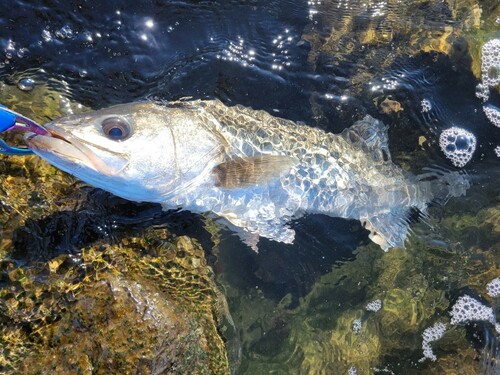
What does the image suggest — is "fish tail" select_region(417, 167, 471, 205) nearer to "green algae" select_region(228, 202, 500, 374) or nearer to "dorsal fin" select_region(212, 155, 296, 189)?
"green algae" select_region(228, 202, 500, 374)

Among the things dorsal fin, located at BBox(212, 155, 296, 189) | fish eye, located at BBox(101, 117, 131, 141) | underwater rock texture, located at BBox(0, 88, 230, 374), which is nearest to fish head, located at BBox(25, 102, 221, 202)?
fish eye, located at BBox(101, 117, 131, 141)

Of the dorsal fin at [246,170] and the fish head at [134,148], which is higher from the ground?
the fish head at [134,148]

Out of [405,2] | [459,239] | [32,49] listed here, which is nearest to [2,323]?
[32,49]

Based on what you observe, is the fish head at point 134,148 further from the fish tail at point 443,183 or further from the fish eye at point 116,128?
the fish tail at point 443,183

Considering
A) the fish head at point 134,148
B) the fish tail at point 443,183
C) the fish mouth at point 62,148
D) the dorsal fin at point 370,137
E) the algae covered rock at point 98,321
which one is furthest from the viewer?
the fish tail at point 443,183

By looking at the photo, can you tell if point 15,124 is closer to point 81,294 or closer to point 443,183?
point 81,294

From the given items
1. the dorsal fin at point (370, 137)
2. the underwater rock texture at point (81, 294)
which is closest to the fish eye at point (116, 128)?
the underwater rock texture at point (81, 294)

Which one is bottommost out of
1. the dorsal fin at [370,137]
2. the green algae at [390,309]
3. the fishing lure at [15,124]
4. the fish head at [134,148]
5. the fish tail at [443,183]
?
the green algae at [390,309]
